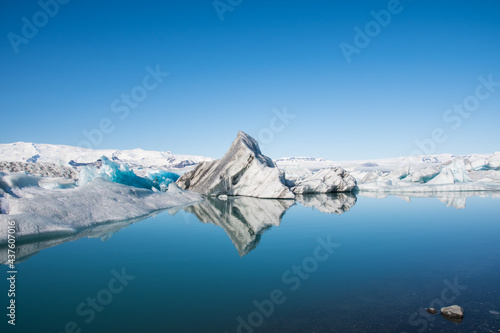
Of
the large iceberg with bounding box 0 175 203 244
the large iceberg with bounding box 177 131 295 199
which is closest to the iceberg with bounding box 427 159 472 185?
the large iceberg with bounding box 177 131 295 199

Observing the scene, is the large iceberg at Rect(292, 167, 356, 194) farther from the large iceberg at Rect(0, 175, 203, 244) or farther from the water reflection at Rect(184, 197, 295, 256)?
the large iceberg at Rect(0, 175, 203, 244)

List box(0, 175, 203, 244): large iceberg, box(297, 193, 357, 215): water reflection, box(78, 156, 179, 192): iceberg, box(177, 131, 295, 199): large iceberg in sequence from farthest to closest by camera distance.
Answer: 1. box(177, 131, 295, 199): large iceberg
2. box(78, 156, 179, 192): iceberg
3. box(297, 193, 357, 215): water reflection
4. box(0, 175, 203, 244): large iceberg

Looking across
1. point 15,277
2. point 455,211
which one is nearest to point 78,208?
point 15,277

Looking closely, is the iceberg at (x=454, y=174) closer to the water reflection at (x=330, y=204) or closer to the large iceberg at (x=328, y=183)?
the large iceberg at (x=328, y=183)

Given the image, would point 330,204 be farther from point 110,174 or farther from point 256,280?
point 110,174

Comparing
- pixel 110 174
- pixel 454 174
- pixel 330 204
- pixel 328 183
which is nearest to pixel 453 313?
pixel 330 204

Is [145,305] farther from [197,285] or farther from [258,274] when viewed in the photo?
[258,274]
